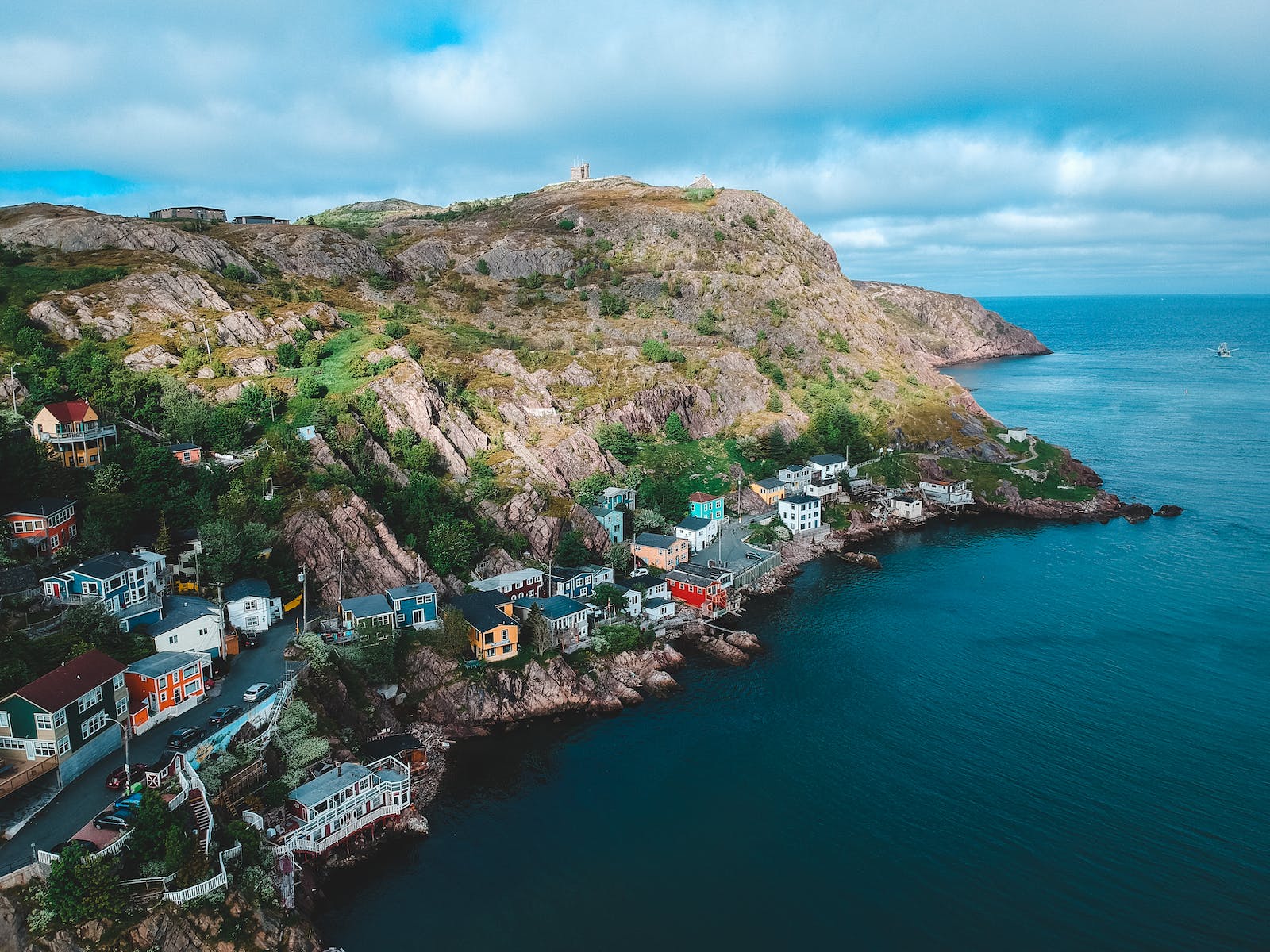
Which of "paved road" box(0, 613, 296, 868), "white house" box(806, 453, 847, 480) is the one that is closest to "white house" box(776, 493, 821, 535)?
"white house" box(806, 453, 847, 480)

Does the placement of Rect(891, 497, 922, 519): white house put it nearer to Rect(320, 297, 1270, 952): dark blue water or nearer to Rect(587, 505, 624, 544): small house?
Rect(320, 297, 1270, 952): dark blue water

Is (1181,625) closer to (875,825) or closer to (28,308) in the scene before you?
(875,825)

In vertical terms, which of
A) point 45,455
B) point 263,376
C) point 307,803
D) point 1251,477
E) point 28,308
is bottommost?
point 307,803

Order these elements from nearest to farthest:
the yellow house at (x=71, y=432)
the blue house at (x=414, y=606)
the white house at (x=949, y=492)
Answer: the blue house at (x=414, y=606), the yellow house at (x=71, y=432), the white house at (x=949, y=492)

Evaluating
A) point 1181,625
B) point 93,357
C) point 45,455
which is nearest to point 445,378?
point 93,357

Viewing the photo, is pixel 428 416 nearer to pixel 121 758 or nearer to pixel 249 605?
pixel 249 605

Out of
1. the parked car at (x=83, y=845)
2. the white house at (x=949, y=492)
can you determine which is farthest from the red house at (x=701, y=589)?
the parked car at (x=83, y=845)

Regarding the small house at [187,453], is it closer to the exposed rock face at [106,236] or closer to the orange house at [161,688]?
the orange house at [161,688]
